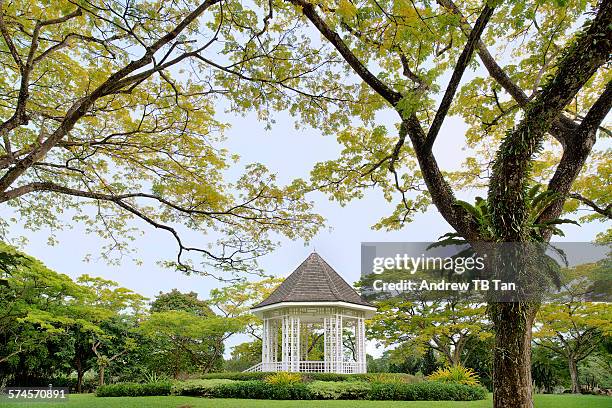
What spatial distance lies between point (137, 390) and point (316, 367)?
5.05 metres

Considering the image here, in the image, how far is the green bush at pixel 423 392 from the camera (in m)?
10.3

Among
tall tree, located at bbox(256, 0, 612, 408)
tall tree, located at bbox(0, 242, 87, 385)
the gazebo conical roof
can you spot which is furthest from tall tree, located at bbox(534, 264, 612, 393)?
tall tree, located at bbox(0, 242, 87, 385)

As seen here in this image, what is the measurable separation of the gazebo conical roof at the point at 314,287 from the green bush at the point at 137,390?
3.71 metres

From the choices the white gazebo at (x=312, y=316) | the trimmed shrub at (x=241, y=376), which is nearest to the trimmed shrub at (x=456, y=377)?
the white gazebo at (x=312, y=316)

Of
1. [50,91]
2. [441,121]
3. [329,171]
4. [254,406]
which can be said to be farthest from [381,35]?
[254,406]

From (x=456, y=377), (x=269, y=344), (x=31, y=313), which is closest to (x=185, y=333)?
(x=269, y=344)

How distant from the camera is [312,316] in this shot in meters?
14.6

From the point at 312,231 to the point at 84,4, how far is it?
4.91 m

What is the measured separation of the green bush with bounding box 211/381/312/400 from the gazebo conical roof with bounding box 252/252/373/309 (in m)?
3.15

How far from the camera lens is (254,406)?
8.63 m

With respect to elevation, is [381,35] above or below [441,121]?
above

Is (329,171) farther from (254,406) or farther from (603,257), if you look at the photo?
(603,257)

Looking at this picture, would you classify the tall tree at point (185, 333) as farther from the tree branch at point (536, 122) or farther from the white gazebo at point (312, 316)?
the tree branch at point (536, 122)

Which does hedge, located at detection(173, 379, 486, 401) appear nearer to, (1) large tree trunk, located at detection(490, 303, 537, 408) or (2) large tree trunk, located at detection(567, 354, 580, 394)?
(1) large tree trunk, located at detection(490, 303, 537, 408)
